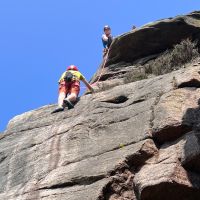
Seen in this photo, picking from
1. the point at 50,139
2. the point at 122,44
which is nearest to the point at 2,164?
the point at 50,139

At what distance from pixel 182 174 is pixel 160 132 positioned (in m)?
1.49

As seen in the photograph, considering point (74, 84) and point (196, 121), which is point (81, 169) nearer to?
point (196, 121)

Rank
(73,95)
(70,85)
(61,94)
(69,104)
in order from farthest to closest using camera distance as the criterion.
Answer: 1. (70,85)
2. (61,94)
3. (73,95)
4. (69,104)

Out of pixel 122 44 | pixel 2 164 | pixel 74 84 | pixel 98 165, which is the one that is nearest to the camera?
pixel 98 165

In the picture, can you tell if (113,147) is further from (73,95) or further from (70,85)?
(70,85)

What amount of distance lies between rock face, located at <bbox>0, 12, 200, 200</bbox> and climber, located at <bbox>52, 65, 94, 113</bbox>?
336 millimetres

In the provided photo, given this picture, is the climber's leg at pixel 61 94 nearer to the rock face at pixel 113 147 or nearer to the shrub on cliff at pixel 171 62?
the rock face at pixel 113 147

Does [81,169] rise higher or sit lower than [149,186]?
higher

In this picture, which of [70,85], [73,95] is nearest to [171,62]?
[70,85]

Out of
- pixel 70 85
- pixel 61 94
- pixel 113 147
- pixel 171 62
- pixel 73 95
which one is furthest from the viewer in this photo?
pixel 171 62

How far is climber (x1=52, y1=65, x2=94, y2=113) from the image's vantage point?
1503 cm

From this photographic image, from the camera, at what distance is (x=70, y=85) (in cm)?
1586

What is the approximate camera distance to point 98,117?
42.3 ft

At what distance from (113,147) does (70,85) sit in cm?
482
